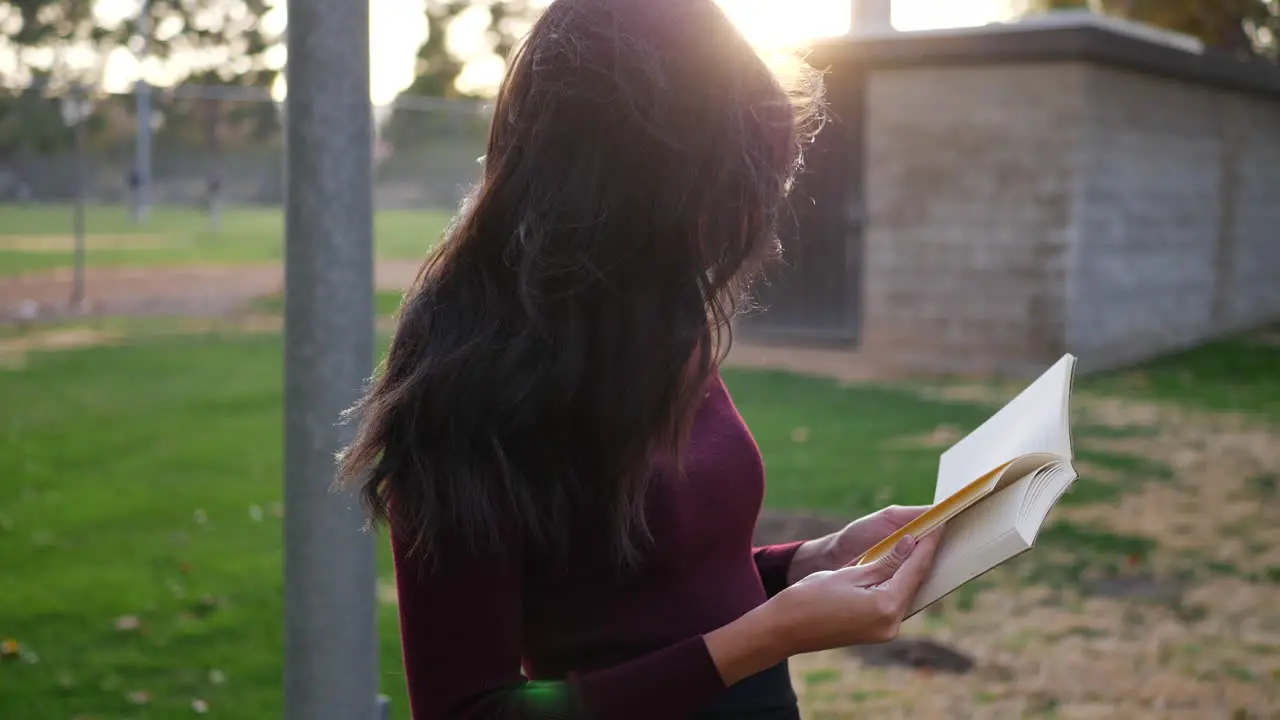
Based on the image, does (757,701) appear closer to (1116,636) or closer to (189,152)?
(1116,636)

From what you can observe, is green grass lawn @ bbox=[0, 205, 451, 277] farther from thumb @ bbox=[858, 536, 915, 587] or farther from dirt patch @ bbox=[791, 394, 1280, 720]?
thumb @ bbox=[858, 536, 915, 587]

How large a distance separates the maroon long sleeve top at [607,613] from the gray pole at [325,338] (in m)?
1.30

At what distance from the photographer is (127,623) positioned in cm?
530

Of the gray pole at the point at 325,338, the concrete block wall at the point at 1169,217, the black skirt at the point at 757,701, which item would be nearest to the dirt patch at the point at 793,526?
the gray pole at the point at 325,338

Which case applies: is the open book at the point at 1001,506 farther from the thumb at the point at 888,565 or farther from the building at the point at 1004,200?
the building at the point at 1004,200

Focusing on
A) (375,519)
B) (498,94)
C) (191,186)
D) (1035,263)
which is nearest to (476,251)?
(498,94)

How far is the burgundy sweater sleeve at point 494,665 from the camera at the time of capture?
4.61 feet

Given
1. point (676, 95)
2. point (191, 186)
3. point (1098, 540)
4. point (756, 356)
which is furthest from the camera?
point (191, 186)

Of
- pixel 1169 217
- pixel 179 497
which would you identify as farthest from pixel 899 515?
pixel 1169 217

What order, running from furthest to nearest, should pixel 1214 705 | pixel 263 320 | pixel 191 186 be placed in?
pixel 191 186
pixel 263 320
pixel 1214 705

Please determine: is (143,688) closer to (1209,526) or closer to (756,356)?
(1209,526)

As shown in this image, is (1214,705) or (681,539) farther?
(1214,705)

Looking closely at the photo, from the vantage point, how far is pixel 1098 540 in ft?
22.0

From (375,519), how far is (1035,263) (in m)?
12.4
